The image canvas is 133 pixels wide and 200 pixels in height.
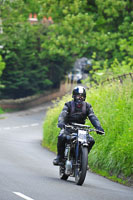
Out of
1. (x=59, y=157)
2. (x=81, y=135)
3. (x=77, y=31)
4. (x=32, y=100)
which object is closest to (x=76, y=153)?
(x=81, y=135)

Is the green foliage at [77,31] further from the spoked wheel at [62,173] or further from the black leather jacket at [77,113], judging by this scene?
the black leather jacket at [77,113]

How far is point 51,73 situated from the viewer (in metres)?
52.9

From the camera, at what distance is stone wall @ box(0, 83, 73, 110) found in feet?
152

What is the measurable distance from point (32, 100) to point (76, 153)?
127ft

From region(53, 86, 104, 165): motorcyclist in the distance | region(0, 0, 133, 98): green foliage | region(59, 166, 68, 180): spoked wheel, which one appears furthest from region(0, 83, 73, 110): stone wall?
region(53, 86, 104, 165): motorcyclist in the distance

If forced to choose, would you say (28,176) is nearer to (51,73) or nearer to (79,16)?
(79,16)

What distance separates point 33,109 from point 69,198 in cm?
3922

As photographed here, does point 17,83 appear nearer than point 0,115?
No

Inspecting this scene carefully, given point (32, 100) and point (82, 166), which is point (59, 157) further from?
point (32, 100)

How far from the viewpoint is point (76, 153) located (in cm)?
1103

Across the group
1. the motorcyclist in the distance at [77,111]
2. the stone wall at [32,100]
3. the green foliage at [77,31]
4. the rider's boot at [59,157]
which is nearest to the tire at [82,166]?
the motorcyclist in the distance at [77,111]

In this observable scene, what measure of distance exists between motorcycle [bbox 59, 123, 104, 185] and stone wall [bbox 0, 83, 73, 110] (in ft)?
113

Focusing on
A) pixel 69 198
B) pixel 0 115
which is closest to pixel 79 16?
pixel 0 115

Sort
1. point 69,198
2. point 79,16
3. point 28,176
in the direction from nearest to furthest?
point 69,198
point 28,176
point 79,16
